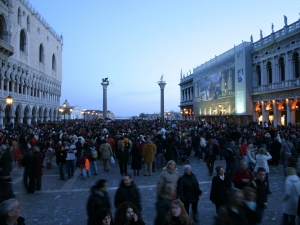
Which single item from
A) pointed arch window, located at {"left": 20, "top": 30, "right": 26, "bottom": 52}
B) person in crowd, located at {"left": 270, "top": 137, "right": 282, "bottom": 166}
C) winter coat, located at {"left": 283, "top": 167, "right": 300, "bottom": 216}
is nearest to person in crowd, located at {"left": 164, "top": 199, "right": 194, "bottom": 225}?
winter coat, located at {"left": 283, "top": 167, "right": 300, "bottom": 216}

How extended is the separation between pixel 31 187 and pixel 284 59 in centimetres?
3074

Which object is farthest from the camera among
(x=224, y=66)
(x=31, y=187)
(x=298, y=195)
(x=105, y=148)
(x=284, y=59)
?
(x=224, y=66)

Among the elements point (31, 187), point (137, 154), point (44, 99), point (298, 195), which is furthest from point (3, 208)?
point (44, 99)

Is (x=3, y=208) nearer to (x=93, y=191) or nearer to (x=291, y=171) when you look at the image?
(x=93, y=191)

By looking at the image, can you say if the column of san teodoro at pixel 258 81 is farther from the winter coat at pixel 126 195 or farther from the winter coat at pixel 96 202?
the winter coat at pixel 96 202

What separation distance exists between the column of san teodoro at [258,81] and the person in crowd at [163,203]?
95.7 feet

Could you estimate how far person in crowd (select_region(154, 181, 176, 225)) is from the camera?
5.02 m

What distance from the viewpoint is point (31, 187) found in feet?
33.5

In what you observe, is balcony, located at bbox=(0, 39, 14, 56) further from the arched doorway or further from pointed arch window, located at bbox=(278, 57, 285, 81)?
the arched doorway

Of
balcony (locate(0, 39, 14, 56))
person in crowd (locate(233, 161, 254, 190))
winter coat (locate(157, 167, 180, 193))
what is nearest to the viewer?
person in crowd (locate(233, 161, 254, 190))

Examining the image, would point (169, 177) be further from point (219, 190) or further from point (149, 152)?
point (149, 152)

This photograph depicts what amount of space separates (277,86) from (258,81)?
5.18m

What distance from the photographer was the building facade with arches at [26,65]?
39.5 m

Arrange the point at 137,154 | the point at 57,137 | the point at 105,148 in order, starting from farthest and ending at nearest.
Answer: the point at 57,137 < the point at 105,148 < the point at 137,154
